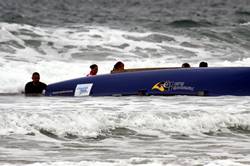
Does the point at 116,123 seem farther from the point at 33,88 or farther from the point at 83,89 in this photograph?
the point at 33,88

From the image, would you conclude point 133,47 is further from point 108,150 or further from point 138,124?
point 108,150

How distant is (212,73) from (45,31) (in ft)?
38.3

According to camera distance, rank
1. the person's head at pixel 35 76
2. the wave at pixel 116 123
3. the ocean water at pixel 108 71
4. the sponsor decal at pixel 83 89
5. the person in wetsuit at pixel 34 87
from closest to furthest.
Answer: the ocean water at pixel 108 71 < the wave at pixel 116 123 < the sponsor decal at pixel 83 89 < the person's head at pixel 35 76 < the person in wetsuit at pixel 34 87

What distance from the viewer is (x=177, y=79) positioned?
1173cm

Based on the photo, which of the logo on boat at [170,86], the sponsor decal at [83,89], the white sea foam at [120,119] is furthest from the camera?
the sponsor decal at [83,89]

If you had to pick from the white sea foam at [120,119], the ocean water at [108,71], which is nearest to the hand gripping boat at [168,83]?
the ocean water at [108,71]

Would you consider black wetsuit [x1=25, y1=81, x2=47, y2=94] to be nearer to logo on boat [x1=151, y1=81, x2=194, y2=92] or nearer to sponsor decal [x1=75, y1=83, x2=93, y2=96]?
sponsor decal [x1=75, y1=83, x2=93, y2=96]

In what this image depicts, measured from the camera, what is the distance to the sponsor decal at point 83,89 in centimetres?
1232

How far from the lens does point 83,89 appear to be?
12391mm

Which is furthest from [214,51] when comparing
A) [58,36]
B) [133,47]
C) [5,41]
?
[5,41]

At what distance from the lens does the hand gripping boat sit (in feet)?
37.7

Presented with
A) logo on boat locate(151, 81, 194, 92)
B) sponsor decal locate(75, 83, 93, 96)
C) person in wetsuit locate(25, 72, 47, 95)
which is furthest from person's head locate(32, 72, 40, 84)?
logo on boat locate(151, 81, 194, 92)

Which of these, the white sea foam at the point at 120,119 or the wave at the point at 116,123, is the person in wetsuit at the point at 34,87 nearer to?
the white sea foam at the point at 120,119

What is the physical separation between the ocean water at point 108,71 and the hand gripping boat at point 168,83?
0.74 ft
